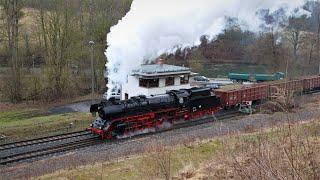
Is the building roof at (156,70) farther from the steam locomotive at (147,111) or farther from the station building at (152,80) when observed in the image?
the steam locomotive at (147,111)

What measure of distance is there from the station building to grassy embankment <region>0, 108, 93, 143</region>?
3495 millimetres

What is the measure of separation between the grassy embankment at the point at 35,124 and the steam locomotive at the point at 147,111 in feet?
11.4

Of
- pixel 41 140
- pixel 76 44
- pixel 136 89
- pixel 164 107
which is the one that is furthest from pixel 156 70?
pixel 76 44

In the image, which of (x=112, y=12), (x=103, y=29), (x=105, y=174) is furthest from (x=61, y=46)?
(x=105, y=174)

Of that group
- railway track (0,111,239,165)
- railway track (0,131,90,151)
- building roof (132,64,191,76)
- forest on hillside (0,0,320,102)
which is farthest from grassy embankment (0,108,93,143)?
forest on hillside (0,0,320,102)

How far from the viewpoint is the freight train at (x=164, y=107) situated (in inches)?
876

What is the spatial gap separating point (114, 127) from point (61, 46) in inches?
743

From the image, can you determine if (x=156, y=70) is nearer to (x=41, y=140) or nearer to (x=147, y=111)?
(x=147, y=111)

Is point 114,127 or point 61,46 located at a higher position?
point 61,46

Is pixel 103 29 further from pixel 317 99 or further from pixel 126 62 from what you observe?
pixel 317 99

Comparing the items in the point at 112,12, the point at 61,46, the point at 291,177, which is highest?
the point at 112,12

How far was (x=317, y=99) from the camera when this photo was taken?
33062mm

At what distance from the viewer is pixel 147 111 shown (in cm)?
2333

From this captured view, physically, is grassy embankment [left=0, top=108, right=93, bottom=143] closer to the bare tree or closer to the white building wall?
the white building wall
